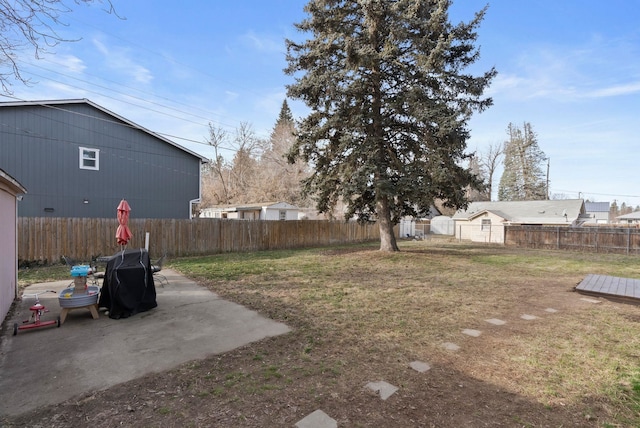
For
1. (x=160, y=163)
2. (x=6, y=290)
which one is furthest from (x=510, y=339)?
(x=160, y=163)

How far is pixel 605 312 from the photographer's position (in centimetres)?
543

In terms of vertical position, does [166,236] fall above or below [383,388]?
above

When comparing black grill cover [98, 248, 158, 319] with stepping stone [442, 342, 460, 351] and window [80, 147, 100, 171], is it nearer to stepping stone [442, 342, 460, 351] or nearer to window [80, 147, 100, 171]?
stepping stone [442, 342, 460, 351]

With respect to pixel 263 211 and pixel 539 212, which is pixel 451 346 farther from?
pixel 539 212

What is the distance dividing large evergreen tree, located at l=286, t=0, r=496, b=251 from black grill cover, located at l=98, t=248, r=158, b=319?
7894 millimetres

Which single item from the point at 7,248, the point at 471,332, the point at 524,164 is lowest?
the point at 471,332

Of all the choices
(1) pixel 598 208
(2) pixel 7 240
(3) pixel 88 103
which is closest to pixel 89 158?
(3) pixel 88 103

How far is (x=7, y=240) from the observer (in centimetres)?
514

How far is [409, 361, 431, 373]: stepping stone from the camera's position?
3.22 m

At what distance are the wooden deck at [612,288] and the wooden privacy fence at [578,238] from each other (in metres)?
12.0

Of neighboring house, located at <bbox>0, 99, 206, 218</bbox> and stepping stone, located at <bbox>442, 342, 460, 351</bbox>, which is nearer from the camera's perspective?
stepping stone, located at <bbox>442, 342, 460, 351</bbox>

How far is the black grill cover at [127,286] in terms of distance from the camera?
4.89 meters

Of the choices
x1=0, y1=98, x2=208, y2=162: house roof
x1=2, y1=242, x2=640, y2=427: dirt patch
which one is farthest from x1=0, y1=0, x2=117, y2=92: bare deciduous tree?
x1=0, y1=98, x2=208, y2=162: house roof

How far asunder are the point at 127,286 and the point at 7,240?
7.28ft
